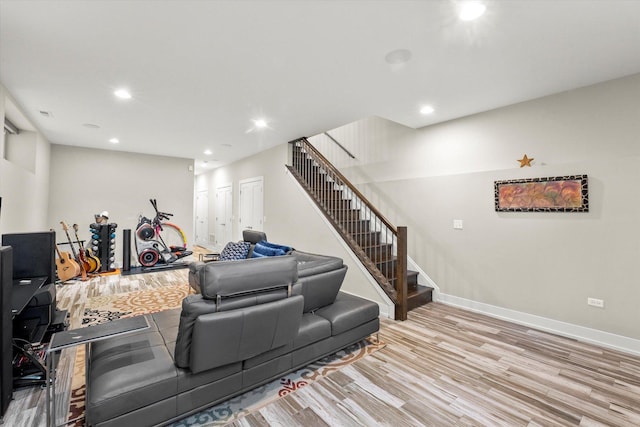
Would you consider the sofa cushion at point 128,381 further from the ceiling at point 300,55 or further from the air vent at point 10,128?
the air vent at point 10,128

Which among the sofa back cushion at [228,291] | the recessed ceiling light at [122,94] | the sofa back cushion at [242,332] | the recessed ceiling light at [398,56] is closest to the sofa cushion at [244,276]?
the sofa back cushion at [228,291]

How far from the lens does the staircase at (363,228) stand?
3715 millimetres

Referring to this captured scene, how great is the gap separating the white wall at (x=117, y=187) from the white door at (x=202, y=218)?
231 cm

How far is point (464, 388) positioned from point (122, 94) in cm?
493

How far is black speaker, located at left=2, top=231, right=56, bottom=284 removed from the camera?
2893 millimetres

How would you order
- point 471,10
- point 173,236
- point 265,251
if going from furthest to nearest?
1. point 173,236
2. point 265,251
3. point 471,10

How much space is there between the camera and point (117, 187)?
22.6 feet

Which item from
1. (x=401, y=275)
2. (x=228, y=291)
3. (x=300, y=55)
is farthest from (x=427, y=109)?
(x=228, y=291)

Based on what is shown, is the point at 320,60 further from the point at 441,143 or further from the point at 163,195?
the point at 163,195

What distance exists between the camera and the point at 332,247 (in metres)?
4.88

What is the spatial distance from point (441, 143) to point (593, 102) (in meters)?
1.76

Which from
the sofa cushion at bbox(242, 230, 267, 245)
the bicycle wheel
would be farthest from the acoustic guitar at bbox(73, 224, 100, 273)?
the sofa cushion at bbox(242, 230, 267, 245)

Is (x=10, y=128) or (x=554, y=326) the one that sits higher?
(x=10, y=128)

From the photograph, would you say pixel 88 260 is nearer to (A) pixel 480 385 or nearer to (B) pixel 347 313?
(B) pixel 347 313
